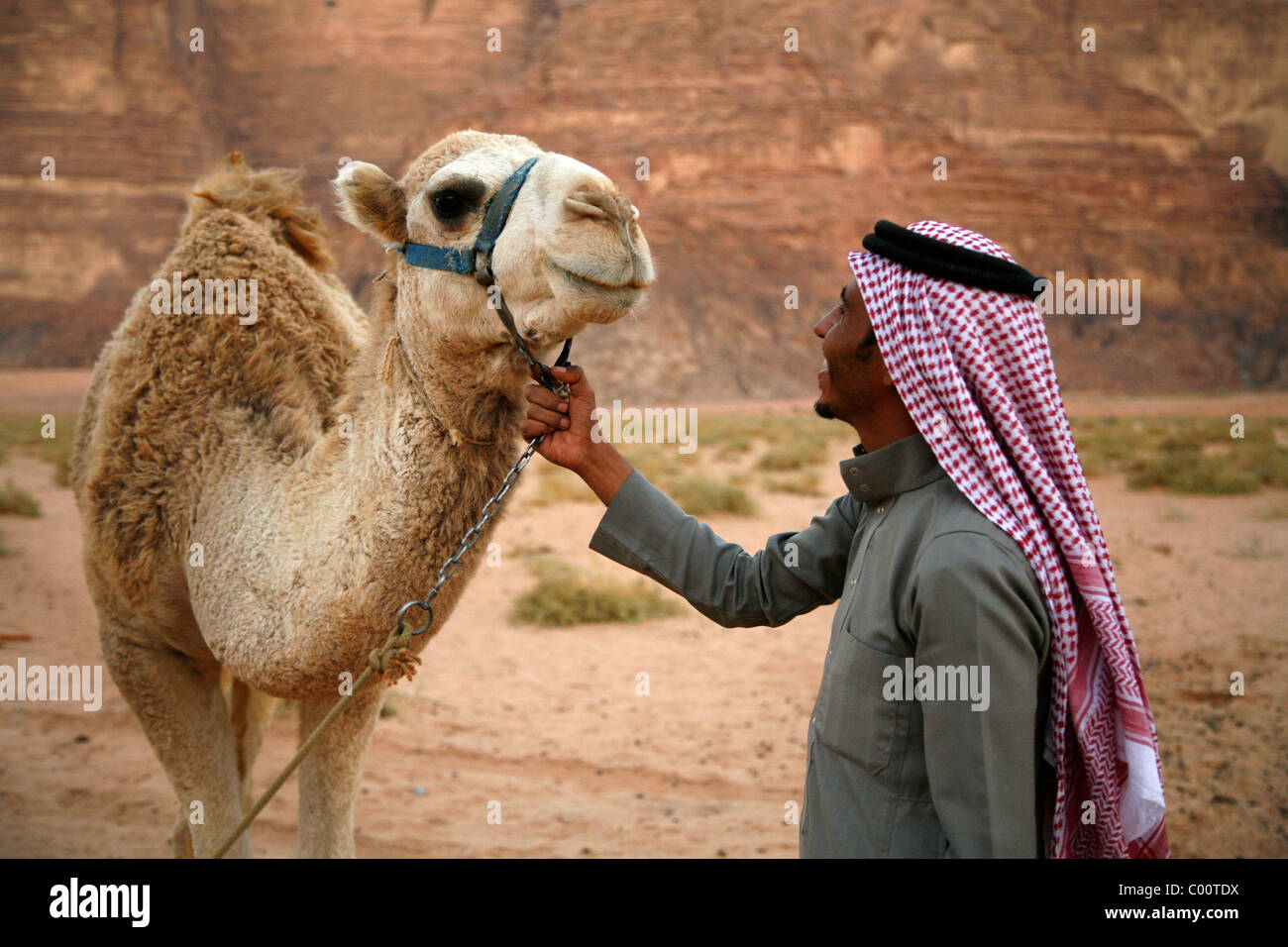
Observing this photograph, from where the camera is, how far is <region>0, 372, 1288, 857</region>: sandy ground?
5.23 m

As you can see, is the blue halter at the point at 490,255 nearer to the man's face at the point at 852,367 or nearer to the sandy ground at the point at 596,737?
the man's face at the point at 852,367

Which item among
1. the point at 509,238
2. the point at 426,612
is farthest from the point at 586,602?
the point at 509,238

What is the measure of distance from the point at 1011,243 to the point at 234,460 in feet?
162

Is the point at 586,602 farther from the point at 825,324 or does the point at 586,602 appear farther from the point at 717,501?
the point at 825,324

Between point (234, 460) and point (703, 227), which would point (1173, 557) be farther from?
point (703, 227)

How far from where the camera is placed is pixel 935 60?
50.3 meters

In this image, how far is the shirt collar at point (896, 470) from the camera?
6.74 feet

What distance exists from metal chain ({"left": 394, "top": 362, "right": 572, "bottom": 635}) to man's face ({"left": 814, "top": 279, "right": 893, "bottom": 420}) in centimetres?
69

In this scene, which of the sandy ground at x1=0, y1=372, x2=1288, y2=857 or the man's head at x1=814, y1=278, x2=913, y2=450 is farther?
the sandy ground at x1=0, y1=372, x2=1288, y2=857

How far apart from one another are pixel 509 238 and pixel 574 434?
0.50 m

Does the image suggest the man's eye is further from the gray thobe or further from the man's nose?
the gray thobe

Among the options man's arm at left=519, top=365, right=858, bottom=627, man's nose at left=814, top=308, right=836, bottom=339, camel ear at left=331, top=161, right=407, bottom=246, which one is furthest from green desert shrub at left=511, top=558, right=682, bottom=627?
man's nose at left=814, top=308, right=836, bottom=339

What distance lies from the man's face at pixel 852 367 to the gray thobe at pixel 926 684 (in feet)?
0.41

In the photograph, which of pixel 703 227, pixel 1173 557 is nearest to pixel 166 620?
pixel 1173 557
